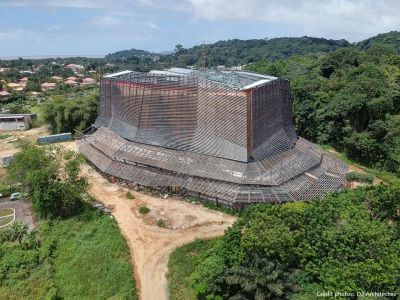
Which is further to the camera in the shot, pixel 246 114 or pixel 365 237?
pixel 246 114

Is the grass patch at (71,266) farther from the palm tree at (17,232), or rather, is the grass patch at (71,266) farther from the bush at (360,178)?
the bush at (360,178)

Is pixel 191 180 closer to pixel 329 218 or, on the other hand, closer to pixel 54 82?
pixel 329 218

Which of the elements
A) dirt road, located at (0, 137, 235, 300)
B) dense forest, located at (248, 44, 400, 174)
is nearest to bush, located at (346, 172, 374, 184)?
dense forest, located at (248, 44, 400, 174)

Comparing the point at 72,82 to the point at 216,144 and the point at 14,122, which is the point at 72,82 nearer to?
the point at 14,122

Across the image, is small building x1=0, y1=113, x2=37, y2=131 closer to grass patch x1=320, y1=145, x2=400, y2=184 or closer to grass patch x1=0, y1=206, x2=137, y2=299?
grass patch x1=0, y1=206, x2=137, y2=299

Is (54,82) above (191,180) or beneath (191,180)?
above

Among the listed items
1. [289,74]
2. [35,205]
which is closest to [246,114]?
[35,205]
